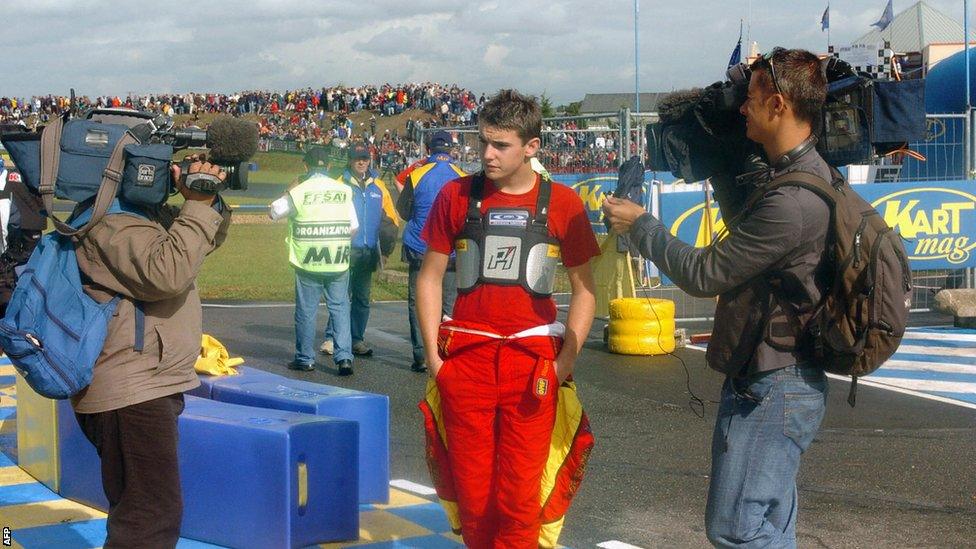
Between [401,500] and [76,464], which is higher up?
[76,464]

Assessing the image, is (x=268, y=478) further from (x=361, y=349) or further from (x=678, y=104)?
(x=361, y=349)

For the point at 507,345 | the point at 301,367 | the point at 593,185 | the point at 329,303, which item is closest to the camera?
the point at 507,345

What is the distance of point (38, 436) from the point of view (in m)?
6.63

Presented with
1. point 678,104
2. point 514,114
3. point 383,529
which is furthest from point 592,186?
point 678,104

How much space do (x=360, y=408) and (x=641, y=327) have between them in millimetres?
5701

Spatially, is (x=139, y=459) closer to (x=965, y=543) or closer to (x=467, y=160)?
(x=965, y=543)

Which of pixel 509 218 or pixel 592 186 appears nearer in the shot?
pixel 509 218

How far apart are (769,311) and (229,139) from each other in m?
1.91

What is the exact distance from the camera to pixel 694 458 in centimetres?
734

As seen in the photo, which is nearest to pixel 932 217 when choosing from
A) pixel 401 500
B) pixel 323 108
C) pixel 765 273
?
pixel 401 500

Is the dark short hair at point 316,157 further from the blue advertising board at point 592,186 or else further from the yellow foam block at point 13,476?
the blue advertising board at point 592,186

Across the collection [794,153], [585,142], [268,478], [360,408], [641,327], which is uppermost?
[585,142]

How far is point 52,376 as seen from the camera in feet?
12.4

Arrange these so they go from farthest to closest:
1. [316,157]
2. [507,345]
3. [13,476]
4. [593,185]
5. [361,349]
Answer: [593,185] < [361,349] < [316,157] < [13,476] < [507,345]
